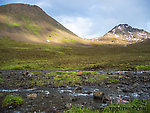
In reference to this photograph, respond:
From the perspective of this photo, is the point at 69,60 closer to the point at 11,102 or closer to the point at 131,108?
the point at 11,102

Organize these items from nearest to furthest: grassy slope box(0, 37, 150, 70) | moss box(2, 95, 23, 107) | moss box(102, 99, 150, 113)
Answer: moss box(102, 99, 150, 113) → moss box(2, 95, 23, 107) → grassy slope box(0, 37, 150, 70)

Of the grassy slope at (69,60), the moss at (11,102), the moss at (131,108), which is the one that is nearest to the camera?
the moss at (131,108)

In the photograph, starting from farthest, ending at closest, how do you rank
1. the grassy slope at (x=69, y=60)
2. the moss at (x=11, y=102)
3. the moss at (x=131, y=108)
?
1. the grassy slope at (x=69, y=60)
2. the moss at (x=11, y=102)
3. the moss at (x=131, y=108)

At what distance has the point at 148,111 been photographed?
8.08 metres

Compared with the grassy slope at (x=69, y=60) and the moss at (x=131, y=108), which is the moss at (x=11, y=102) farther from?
the grassy slope at (x=69, y=60)

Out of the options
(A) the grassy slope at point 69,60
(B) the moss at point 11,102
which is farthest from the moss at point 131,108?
(A) the grassy slope at point 69,60

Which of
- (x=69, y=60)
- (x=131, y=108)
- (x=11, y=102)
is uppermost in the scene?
(x=131, y=108)

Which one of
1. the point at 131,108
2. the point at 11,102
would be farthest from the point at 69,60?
the point at 131,108

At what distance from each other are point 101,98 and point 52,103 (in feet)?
15.6

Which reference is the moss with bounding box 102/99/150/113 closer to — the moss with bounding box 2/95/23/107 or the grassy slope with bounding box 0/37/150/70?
the moss with bounding box 2/95/23/107

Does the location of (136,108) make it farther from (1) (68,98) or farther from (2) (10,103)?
(2) (10,103)

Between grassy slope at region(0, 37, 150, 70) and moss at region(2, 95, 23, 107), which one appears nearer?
moss at region(2, 95, 23, 107)

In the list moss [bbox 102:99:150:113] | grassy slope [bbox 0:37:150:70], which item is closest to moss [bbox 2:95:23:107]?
moss [bbox 102:99:150:113]

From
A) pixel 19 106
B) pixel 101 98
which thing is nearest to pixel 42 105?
pixel 19 106
